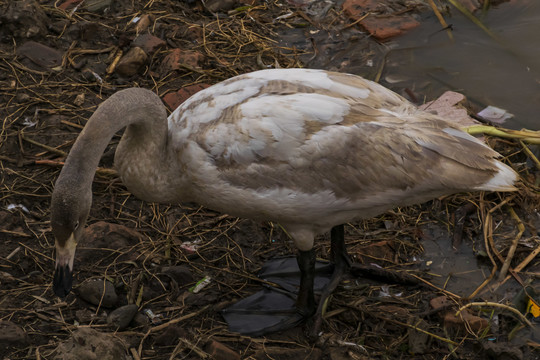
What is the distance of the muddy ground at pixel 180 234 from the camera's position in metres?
5.01

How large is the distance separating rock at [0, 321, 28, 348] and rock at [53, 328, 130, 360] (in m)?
0.26

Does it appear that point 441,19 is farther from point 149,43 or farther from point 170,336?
point 170,336

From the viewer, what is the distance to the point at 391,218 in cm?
607

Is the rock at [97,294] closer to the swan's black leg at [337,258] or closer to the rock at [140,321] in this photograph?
the rock at [140,321]

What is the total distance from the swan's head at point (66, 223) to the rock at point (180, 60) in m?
2.92

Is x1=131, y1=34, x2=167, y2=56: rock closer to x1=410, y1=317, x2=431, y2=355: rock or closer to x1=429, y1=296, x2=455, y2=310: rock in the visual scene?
x1=429, y1=296, x2=455, y2=310: rock

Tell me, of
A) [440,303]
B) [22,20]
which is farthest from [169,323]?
[22,20]

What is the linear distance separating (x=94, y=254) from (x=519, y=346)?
9.95 ft

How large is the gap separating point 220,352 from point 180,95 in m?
2.72

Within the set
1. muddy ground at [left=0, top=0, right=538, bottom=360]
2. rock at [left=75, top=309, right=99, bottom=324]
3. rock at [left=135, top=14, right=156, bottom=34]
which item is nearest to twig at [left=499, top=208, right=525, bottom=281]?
muddy ground at [left=0, top=0, right=538, bottom=360]

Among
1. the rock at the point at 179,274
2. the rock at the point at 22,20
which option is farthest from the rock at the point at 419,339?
the rock at the point at 22,20

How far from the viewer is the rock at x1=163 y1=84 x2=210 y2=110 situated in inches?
265

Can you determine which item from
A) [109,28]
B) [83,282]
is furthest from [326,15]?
[83,282]

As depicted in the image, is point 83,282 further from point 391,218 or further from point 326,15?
point 326,15
